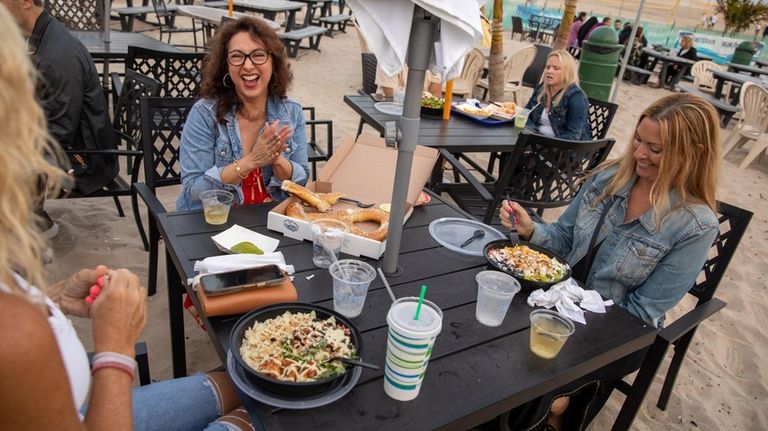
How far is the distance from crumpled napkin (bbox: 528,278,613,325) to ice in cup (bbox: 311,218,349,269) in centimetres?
72

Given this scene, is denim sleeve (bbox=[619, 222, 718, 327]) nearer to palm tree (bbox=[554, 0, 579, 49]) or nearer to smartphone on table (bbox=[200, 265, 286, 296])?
smartphone on table (bbox=[200, 265, 286, 296])

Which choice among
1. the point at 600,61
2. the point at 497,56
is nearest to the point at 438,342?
the point at 497,56

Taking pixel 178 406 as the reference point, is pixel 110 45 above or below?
above

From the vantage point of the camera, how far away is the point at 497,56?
20.6 feet

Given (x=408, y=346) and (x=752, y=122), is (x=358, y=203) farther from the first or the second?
(x=752, y=122)

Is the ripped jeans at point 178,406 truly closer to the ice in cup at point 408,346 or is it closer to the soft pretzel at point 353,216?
the ice in cup at point 408,346

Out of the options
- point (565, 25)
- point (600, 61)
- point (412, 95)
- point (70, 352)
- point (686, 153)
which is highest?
point (565, 25)

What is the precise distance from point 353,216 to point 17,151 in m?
1.32

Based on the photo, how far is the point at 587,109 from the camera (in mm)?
4258

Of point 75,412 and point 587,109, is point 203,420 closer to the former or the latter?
point 75,412

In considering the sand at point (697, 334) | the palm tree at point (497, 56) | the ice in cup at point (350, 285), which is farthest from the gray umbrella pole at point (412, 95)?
the palm tree at point (497, 56)

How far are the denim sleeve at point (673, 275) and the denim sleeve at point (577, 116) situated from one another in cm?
241

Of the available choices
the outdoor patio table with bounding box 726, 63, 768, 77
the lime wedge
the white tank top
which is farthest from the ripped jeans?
the outdoor patio table with bounding box 726, 63, 768, 77

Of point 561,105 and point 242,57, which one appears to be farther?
point 561,105
